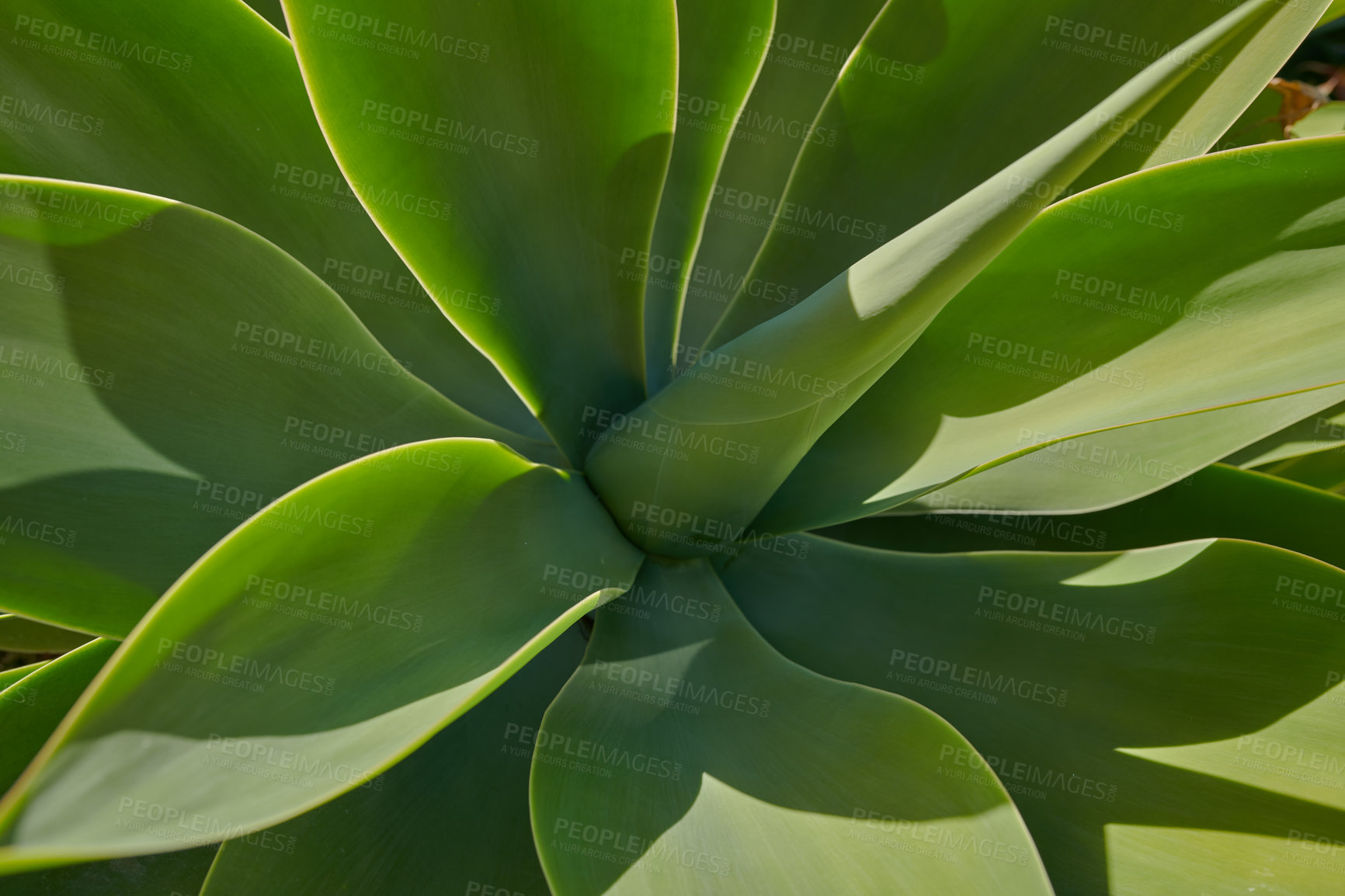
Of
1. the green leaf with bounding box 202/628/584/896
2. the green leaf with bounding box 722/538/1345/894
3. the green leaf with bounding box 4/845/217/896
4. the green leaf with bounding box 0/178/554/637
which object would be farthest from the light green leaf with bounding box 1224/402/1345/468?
the green leaf with bounding box 4/845/217/896

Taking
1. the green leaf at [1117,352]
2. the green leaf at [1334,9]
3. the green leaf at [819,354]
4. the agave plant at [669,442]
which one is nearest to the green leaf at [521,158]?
the agave plant at [669,442]

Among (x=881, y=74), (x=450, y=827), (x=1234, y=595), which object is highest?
(x=881, y=74)

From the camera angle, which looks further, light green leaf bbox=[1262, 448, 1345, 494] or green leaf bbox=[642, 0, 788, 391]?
light green leaf bbox=[1262, 448, 1345, 494]

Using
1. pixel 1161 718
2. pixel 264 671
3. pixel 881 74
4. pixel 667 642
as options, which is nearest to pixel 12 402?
pixel 264 671

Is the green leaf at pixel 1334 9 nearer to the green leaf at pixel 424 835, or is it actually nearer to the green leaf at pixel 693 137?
the green leaf at pixel 693 137

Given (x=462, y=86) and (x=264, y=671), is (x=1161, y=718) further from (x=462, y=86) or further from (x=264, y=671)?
(x=462, y=86)

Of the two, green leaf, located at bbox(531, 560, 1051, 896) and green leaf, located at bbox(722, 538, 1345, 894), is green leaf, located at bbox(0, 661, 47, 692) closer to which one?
green leaf, located at bbox(531, 560, 1051, 896)
